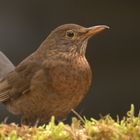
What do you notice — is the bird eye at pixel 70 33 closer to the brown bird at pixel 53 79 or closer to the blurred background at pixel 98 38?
the brown bird at pixel 53 79

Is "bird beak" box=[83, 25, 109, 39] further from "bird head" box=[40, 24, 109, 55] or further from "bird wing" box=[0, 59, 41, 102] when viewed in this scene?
"bird wing" box=[0, 59, 41, 102]

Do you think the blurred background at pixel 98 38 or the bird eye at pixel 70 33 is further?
the blurred background at pixel 98 38

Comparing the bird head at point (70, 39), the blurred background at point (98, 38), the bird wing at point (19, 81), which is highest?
the bird head at point (70, 39)

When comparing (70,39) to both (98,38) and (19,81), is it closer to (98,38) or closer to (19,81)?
(19,81)

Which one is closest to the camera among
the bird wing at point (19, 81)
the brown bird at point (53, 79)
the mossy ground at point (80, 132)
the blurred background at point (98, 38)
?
the mossy ground at point (80, 132)

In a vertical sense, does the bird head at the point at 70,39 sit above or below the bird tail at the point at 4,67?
above

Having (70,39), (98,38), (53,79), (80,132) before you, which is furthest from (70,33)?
(98,38)

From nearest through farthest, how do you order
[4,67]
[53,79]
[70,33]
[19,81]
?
[53,79], [70,33], [19,81], [4,67]

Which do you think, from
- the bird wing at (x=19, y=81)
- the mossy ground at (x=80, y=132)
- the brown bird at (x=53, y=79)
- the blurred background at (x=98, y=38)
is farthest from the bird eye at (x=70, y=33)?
the blurred background at (x=98, y=38)
